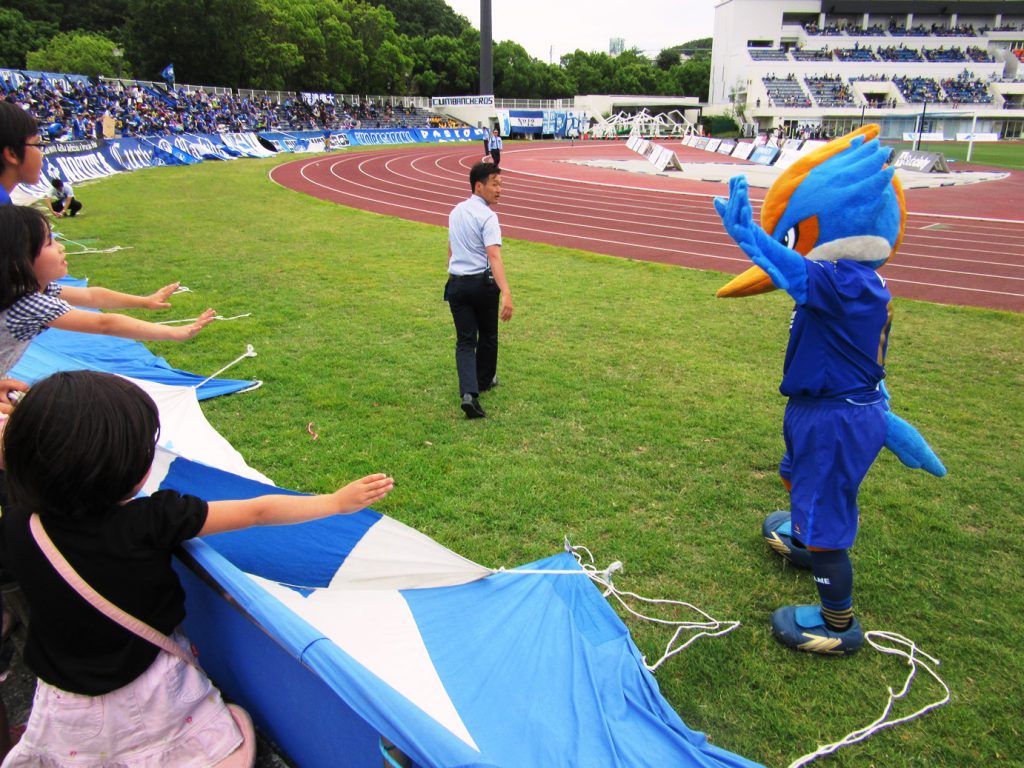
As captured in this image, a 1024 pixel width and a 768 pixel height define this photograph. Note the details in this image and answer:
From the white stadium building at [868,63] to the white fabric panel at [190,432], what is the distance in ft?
209

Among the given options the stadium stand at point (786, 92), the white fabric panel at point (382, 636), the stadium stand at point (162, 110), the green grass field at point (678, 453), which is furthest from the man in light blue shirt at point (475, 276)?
the stadium stand at point (786, 92)

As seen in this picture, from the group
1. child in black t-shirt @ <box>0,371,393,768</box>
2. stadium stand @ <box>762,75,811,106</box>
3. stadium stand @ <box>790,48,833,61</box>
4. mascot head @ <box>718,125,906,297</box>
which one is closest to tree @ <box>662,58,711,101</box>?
stadium stand @ <box>790,48,833,61</box>

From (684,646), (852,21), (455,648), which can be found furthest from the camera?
(852,21)

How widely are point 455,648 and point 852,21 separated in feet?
306

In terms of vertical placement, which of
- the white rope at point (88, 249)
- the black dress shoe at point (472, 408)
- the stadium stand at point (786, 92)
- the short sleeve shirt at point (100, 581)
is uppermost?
the stadium stand at point (786, 92)

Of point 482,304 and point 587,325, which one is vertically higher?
point 482,304

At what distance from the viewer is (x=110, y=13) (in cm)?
5838

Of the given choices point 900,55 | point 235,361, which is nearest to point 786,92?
point 900,55

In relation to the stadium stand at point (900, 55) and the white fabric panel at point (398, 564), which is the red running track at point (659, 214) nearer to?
the white fabric panel at point (398, 564)

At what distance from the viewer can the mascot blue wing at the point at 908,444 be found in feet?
9.95

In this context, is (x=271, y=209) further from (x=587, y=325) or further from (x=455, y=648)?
(x=455, y=648)

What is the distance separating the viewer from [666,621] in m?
3.13

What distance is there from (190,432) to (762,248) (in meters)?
3.88

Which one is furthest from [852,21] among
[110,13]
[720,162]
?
[110,13]
